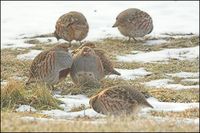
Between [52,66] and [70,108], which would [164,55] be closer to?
[52,66]

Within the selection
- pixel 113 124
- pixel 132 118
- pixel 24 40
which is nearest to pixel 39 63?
pixel 132 118

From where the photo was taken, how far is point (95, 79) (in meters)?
9.41

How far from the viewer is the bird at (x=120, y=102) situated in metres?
7.02

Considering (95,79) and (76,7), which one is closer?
(95,79)

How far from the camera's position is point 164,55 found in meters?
13.5

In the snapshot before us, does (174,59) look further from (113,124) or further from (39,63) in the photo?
(113,124)

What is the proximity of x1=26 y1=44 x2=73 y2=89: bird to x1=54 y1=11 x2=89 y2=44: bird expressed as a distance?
4.93 meters

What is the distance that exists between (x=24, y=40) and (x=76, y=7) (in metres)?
5.55

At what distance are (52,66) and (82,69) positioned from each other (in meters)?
0.49

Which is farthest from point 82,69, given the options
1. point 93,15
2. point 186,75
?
point 93,15

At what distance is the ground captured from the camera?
17.6 ft

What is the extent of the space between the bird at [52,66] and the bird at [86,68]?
12 centimetres

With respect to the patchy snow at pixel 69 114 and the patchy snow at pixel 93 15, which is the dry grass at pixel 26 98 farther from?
the patchy snow at pixel 93 15

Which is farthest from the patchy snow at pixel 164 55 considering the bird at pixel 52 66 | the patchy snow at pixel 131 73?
the bird at pixel 52 66
